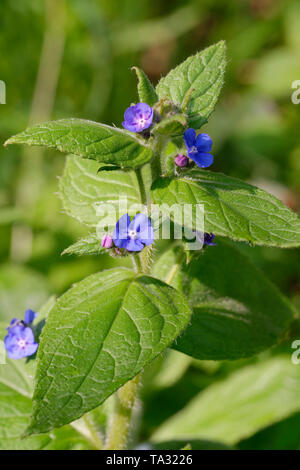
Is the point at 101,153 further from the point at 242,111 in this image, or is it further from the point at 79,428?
the point at 242,111

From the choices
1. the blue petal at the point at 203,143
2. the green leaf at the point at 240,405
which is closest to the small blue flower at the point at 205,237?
the blue petal at the point at 203,143

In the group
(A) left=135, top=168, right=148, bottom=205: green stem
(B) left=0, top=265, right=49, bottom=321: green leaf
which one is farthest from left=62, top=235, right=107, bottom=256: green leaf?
(B) left=0, top=265, right=49, bottom=321: green leaf

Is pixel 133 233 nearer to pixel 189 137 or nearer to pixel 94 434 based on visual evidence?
pixel 189 137

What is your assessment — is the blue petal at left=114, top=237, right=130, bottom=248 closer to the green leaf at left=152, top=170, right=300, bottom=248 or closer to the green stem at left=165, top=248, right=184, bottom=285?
the green leaf at left=152, top=170, right=300, bottom=248
